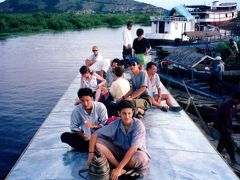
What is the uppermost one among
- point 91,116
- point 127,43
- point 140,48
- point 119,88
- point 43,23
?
point 43,23

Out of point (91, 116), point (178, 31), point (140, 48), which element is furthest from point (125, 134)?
point (178, 31)

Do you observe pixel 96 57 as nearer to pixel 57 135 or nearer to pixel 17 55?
pixel 57 135

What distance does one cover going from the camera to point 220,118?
708 cm

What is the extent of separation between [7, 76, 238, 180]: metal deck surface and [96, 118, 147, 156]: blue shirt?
56cm

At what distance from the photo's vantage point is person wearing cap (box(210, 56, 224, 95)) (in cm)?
1212

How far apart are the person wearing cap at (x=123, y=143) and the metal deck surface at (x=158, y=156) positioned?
38 cm

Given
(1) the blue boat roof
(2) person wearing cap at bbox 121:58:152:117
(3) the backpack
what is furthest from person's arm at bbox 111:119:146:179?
(1) the blue boat roof

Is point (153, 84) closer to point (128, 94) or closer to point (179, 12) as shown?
point (128, 94)

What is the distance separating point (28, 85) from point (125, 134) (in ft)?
48.6

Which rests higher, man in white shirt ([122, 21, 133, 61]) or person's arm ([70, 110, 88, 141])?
man in white shirt ([122, 21, 133, 61])

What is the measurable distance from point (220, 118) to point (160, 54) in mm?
→ 12017

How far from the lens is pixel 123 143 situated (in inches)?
185

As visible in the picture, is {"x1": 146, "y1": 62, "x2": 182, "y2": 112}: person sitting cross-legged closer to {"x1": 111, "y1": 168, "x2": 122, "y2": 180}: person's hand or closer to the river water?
{"x1": 111, "y1": 168, "x2": 122, "y2": 180}: person's hand

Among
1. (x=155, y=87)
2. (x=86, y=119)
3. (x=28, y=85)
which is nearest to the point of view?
(x=86, y=119)
